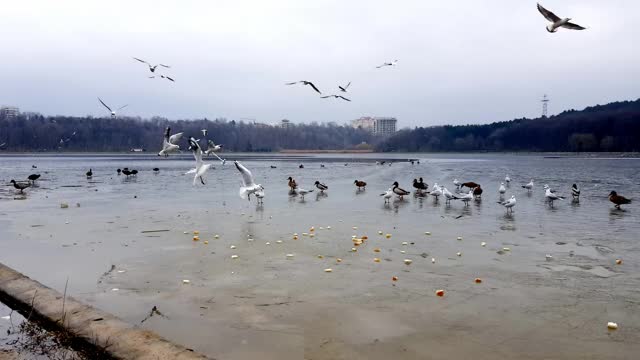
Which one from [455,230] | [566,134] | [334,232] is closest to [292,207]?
[334,232]

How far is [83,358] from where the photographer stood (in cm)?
546

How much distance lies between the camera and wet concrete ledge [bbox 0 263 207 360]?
5.33m

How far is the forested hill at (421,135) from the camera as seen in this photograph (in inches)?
5113

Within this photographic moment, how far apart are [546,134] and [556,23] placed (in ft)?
474

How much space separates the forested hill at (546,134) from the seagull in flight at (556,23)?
126m

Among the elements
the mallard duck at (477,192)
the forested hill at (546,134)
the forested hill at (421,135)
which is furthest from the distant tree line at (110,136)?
the mallard duck at (477,192)

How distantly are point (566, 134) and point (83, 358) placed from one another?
149549mm

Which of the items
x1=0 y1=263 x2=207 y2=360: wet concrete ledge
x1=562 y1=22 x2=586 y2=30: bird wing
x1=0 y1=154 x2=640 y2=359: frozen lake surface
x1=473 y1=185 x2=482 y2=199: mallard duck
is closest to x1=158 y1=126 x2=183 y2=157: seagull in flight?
x1=0 y1=154 x2=640 y2=359: frozen lake surface

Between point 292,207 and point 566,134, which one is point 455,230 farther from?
point 566,134

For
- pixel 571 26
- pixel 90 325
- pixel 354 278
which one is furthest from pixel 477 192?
pixel 90 325

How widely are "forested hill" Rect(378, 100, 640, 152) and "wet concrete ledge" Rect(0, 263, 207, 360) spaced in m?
132

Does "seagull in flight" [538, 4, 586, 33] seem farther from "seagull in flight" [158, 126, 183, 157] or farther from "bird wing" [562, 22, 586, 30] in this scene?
"seagull in flight" [158, 126, 183, 157]

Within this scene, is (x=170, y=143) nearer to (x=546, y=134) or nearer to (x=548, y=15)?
(x=548, y=15)

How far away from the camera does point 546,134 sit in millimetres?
140625
